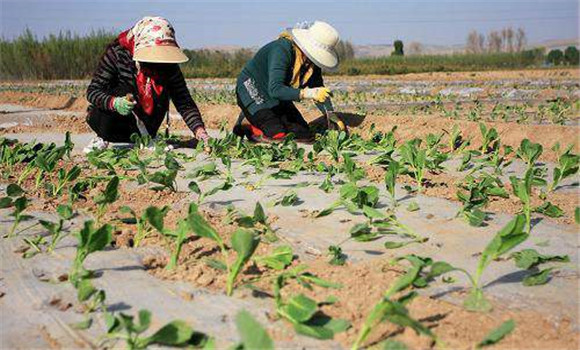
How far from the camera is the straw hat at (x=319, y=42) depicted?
15.1 ft

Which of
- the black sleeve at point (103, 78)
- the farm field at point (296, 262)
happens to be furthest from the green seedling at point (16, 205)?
the black sleeve at point (103, 78)

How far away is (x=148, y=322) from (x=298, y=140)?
3.67 m

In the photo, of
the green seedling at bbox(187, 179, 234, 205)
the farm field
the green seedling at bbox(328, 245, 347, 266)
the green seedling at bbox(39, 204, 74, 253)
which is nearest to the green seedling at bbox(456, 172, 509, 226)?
the farm field

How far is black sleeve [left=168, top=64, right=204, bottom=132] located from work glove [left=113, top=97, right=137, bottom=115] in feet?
1.63

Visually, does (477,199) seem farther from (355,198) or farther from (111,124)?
(111,124)

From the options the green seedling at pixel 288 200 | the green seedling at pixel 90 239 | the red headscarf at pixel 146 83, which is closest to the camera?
the green seedling at pixel 90 239

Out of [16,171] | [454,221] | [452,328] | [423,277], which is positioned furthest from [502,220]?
[16,171]

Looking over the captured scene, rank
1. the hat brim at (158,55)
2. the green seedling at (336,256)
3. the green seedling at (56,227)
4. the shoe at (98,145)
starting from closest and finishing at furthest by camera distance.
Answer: the green seedling at (336,256) → the green seedling at (56,227) → the hat brim at (158,55) → the shoe at (98,145)

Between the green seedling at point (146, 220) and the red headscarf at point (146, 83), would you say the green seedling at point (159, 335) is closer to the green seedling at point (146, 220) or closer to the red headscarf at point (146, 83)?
the green seedling at point (146, 220)

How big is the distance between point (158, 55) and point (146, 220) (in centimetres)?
Answer: 202

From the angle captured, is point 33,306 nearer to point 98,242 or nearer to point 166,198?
point 98,242

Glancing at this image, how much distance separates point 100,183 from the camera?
328 centimetres

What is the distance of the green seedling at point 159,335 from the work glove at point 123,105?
2.64 meters

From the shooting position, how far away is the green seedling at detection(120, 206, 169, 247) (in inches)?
77.6
